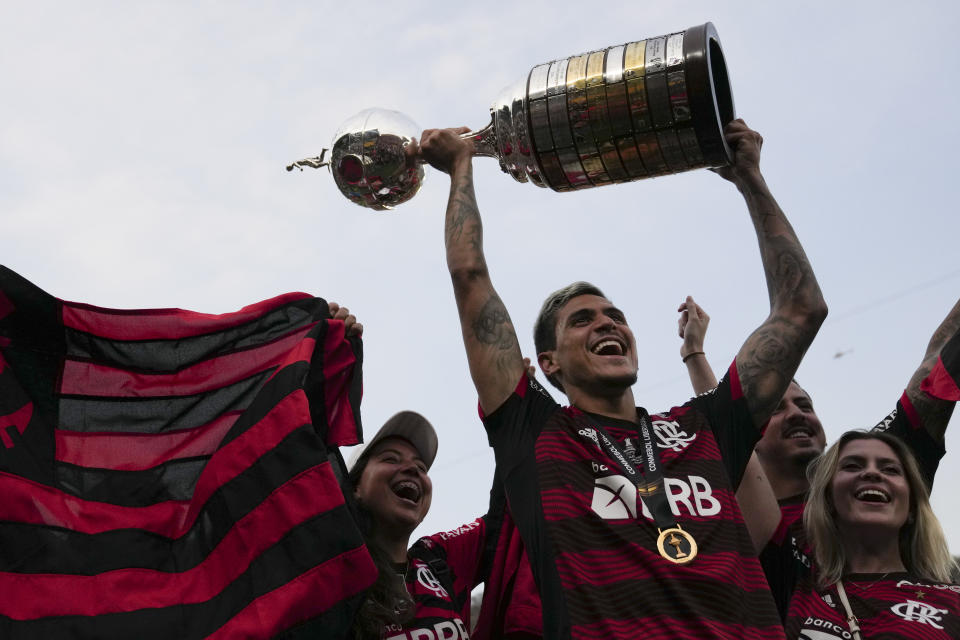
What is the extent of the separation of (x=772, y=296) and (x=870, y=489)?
853 mm

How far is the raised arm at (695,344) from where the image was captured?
17.4 feet

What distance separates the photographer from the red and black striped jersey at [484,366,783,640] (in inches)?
132

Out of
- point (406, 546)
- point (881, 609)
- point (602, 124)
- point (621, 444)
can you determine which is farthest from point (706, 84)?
point (406, 546)

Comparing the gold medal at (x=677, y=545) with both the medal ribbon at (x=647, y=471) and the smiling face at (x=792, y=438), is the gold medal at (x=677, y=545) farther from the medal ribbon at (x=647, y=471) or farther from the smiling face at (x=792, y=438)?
the smiling face at (x=792, y=438)

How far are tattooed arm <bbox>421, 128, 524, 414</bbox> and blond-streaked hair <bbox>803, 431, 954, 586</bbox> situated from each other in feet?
4.52

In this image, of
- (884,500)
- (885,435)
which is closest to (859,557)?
(884,500)

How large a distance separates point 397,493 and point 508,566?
0.87m

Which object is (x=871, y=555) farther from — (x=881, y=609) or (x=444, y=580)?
(x=444, y=580)

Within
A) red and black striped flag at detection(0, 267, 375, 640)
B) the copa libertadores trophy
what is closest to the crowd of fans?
the copa libertadores trophy

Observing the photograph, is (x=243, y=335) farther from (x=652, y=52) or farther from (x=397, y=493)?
(x=652, y=52)

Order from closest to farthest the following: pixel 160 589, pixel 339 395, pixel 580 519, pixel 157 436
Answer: pixel 580 519, pixel 160 589, pixel 157 436, pixel 339 395

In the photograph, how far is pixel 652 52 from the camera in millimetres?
4281

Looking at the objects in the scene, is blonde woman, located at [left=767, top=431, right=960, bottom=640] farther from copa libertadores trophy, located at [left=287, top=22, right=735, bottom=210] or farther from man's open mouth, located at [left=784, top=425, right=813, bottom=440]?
copa libertadores trophy, located at [left=287, top=22, right=735, bottom=210]

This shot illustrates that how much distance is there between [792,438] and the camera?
522 cm
